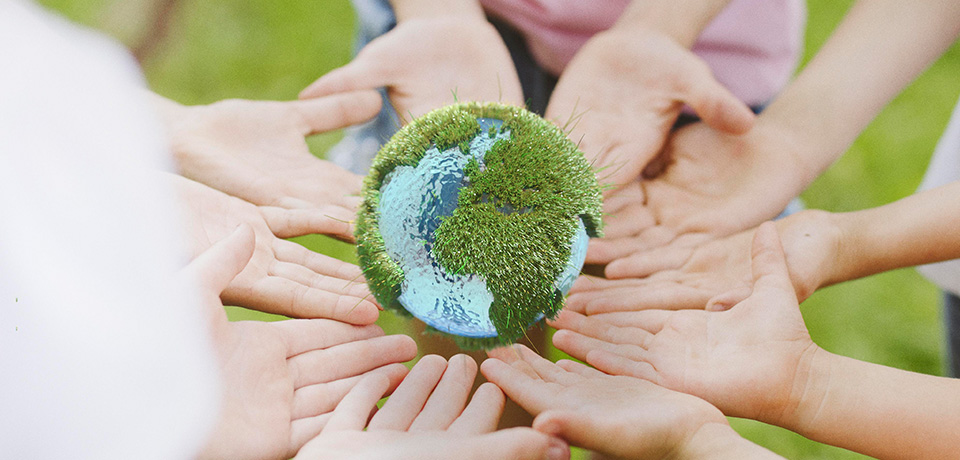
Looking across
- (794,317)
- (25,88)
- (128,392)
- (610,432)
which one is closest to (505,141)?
(610,432)

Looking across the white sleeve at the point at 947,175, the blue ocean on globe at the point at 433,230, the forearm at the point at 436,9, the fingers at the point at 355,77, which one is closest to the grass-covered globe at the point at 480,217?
the blue ocean on globe at the point at 433,230

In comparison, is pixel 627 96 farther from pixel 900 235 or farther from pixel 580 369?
pixel 580 369

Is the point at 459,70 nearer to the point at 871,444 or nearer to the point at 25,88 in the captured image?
the point at 25,88

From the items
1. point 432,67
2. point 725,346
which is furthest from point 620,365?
point 432,67

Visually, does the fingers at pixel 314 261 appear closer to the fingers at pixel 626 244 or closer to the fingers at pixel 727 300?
the fingers at pixel 626 244

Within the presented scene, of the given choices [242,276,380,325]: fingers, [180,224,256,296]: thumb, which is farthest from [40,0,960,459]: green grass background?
[180,224,256,296]: thumb

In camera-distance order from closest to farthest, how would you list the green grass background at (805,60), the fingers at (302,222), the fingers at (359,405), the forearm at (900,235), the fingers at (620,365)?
the fingers at (359,405)
the fingers at (620,365)
the forearm at (900,235)
the fingers at (302,222)
the green grass background at (805,60)
